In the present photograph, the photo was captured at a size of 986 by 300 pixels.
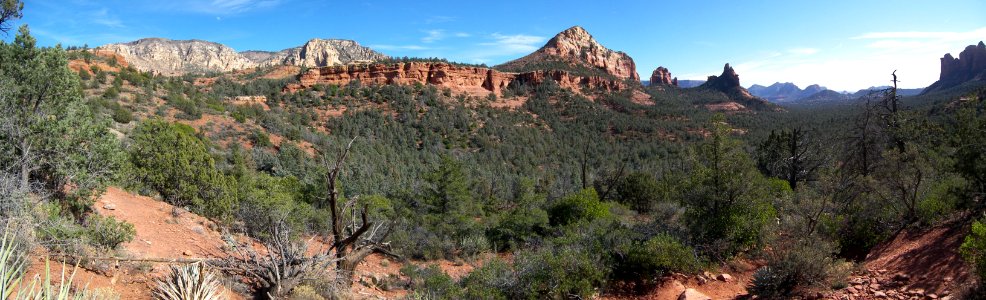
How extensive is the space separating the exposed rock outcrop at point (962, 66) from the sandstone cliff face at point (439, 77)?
91.1m

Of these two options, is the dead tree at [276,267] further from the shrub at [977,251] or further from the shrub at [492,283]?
the shrub at [977,251]

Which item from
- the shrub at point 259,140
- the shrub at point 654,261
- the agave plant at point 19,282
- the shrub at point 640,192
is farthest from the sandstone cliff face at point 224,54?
the agave plant at point 19,282

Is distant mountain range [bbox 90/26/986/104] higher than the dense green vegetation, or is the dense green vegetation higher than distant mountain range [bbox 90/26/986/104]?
distant mountain range [bbox 90/26/986/104]

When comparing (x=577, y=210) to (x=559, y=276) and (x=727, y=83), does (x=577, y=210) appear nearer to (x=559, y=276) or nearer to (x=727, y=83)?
(x=559, y=276)

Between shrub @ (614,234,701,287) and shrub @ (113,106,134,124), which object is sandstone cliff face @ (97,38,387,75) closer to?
shrub @ (113,106,134,124)

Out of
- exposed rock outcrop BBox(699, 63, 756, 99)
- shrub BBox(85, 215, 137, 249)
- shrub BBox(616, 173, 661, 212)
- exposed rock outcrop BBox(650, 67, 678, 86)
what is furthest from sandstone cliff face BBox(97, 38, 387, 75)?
shrub BBox(85, 215, 137, 249)

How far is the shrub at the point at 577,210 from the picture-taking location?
1605cm

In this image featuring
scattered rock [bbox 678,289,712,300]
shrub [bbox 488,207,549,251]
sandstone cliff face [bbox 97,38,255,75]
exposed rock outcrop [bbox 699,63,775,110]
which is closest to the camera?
scattered rock [bbox 678,289,712,300]

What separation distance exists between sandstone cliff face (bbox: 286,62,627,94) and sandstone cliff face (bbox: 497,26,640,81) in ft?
28.7

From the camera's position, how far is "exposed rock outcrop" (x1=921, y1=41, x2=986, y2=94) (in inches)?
3986

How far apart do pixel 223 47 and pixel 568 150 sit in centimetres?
13538

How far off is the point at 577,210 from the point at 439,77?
4940 cm

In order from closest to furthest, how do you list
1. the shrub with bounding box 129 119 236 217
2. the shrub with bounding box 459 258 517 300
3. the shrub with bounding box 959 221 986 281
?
the shrub with bounding box 959 221 986 281 → the shrub with bounding box 459 258 517 300 → the shrub with bounding box 129 119 236 217

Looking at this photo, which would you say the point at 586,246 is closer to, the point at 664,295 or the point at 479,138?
the point at 664,295
